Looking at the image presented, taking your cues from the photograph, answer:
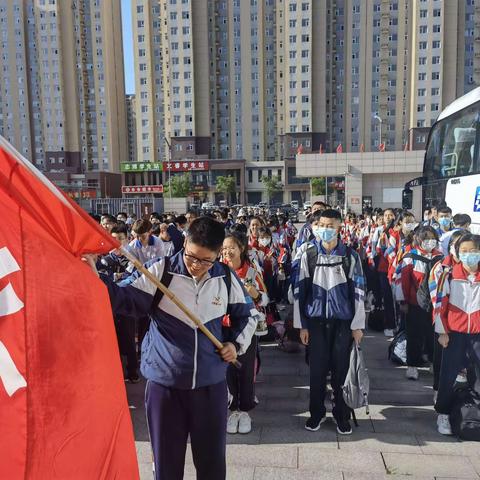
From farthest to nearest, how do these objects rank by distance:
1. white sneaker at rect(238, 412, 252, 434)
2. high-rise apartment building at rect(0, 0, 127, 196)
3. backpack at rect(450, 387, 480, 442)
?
high-rise apartment building at rect(0, 0, 127, 196) → white sneaker at rect(238, 412, 252, 434) → backpack at rect(450, 387, 480, 442)

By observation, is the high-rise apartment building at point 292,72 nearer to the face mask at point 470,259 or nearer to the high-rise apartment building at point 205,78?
the high-rise apartment building at point 205,78

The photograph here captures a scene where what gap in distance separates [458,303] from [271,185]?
59.5 metres

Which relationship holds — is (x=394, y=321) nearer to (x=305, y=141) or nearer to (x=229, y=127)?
(x=305, y=141)

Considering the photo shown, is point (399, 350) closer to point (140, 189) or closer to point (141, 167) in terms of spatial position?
point (140, 189)

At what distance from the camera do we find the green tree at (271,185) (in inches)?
2459

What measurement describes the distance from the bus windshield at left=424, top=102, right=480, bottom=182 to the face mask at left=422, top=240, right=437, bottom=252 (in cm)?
416

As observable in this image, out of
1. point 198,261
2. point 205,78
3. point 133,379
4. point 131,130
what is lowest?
point 133,379

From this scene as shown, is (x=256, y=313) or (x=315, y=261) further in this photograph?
(x=315, y=261)

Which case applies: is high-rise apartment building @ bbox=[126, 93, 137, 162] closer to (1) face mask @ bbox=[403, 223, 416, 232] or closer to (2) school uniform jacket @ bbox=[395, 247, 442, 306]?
(1) face mask @ bbox=[403, 223, 416, 232]

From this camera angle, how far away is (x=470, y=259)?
12.0 ft

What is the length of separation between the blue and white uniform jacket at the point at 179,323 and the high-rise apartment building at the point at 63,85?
229ft

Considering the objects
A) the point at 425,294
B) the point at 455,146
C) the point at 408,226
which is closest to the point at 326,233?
the point at 425,294

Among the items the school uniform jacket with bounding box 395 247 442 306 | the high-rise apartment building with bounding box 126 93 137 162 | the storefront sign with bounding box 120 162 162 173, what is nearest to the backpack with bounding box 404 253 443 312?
the school uniform jacket with bounding box 395 247 442 306

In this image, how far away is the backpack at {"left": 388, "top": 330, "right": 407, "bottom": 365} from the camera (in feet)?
17.7
